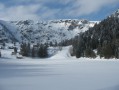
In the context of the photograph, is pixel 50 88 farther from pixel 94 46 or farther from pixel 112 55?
pixel 94 46

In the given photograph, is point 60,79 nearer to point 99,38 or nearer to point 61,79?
point 61,79

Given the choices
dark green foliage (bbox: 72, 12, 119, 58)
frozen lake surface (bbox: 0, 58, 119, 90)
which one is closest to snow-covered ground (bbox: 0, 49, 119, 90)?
frozen lake surface (bbox: 0, 58, 119, 90)

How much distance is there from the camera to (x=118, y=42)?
127 metres

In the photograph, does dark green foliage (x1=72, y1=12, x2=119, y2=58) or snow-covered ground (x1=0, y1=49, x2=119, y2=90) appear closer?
snow-covered ground (x1=0, y1=49, x2=119, y2=90)

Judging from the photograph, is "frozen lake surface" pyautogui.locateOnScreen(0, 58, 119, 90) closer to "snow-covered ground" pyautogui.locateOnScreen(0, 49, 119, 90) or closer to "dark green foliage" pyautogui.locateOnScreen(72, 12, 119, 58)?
"snow-covered ground" pyautogui.locateOnScreen(0, 49, 119, 90)

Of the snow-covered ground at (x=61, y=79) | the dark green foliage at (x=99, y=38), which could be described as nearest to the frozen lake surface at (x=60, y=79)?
the snow-covered ground at (x=61, y=79)

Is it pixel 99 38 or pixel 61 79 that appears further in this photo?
pixel 99 38

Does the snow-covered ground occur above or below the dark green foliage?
below

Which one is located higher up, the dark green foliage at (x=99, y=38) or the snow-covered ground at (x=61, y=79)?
the dark green foliage at (x=99, y=38)

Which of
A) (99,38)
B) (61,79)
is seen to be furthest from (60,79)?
(99,38)

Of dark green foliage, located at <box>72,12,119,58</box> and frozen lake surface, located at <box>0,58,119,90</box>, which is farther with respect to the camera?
dark green foliage, located at <box>72,12,119,58</box>

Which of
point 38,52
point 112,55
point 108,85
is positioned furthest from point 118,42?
point 108,85

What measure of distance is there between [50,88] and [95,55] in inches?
4692

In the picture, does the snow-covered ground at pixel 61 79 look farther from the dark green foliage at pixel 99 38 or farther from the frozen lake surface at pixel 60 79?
the dark green foliage at pixel 99 38
